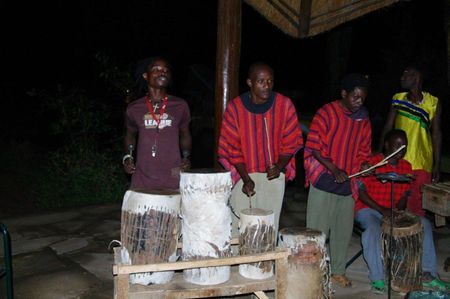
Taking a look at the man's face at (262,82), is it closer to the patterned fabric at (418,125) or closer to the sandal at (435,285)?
the patterned fabric at (418,125)

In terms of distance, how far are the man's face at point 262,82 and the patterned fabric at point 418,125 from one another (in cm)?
186

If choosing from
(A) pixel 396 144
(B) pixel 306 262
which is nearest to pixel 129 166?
(B) pixel 306 262

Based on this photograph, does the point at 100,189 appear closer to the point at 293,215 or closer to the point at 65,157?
the point at 65,157

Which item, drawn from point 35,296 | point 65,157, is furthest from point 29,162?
point 35,296

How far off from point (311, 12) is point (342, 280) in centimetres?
228

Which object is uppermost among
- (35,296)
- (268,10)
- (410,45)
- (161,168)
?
(410,45)

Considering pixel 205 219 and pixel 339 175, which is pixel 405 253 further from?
pixel 205 219

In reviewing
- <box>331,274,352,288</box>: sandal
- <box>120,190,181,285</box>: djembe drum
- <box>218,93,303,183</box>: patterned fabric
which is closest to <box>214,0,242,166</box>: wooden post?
<box>218,93,303,183</box>: patterned fabric

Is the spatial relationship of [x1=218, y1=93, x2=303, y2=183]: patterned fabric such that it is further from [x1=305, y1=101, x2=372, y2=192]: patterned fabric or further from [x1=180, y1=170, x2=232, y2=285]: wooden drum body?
[x1=180, y1=170, x2=232, y2=285]: wooden drum body

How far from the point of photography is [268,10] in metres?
4.37

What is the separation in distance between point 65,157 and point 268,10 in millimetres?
5014

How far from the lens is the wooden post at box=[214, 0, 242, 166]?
4.04 meters

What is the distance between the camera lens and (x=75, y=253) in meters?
5.20

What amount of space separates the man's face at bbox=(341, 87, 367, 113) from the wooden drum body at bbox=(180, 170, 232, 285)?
1.39m
